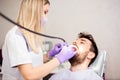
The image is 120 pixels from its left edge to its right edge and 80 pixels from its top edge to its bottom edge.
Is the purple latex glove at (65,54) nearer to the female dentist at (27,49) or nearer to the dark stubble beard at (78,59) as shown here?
the female dentist at (27,49)

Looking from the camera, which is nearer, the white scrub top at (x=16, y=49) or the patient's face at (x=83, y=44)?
the white scrub top at (x=16, y=49)

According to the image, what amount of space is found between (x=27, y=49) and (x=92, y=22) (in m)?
1.55

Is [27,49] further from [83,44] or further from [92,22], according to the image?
[92,22]

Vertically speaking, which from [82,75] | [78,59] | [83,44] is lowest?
[82,75]

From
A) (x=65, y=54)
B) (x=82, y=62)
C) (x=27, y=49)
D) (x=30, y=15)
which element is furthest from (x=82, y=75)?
(x=30, y=15)

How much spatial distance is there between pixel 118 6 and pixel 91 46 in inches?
46.6

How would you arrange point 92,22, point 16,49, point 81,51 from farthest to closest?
point 92,22 → point 81,51 → point 16,49

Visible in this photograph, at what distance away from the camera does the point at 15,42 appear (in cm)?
122

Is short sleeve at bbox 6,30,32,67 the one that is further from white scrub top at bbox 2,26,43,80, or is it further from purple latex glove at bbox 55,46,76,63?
purple latex glove at bbox 55,46,76,63

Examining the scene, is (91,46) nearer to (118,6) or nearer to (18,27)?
(18,27)

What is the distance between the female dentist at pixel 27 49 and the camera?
120cm

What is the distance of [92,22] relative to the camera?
8.94ft

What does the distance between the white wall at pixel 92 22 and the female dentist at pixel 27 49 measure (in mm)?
1391

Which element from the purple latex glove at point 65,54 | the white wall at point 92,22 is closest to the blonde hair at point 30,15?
the purple latex glove at point 65,54
